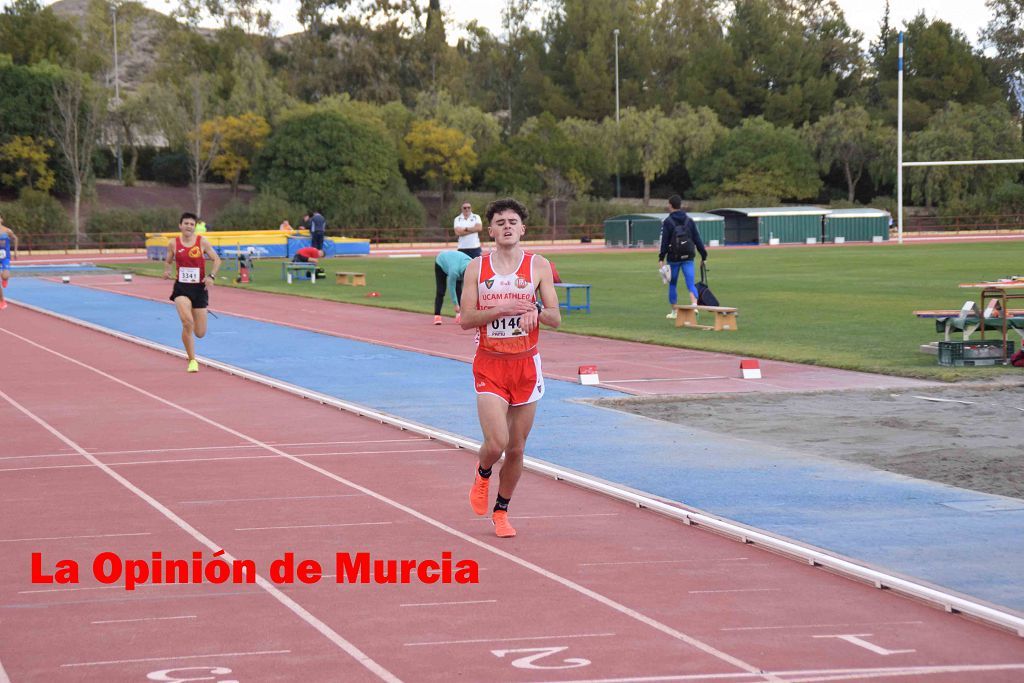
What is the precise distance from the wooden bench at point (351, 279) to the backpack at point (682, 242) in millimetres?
14423

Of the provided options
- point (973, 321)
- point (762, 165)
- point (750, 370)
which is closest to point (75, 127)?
point (762, 165)

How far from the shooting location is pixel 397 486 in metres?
9.03

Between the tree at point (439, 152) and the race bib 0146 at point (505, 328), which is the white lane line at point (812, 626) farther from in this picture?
the tree at point (439, 152)

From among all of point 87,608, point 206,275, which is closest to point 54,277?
point 206,275

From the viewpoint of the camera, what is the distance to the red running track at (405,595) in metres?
5.22

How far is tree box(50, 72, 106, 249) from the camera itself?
73875 millimetres

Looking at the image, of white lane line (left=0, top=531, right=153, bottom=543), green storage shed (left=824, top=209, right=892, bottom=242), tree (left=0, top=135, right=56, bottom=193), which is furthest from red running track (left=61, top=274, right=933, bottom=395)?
tree (left=0, top=135, right=56, bottom=193)

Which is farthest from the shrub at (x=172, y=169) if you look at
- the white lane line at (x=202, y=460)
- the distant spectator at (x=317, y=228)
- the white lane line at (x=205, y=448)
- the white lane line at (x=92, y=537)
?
the white lane line at (x=92, y=537)

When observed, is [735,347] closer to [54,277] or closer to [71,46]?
[54,277]

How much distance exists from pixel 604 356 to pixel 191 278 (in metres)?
5.28

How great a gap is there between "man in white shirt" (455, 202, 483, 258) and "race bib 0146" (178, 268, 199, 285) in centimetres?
486

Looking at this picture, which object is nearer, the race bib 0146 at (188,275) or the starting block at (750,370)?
the starting block at (750,370)

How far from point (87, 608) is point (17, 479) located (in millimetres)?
3688

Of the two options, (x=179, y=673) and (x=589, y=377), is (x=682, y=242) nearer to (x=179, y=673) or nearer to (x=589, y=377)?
(x=589, y=377)
